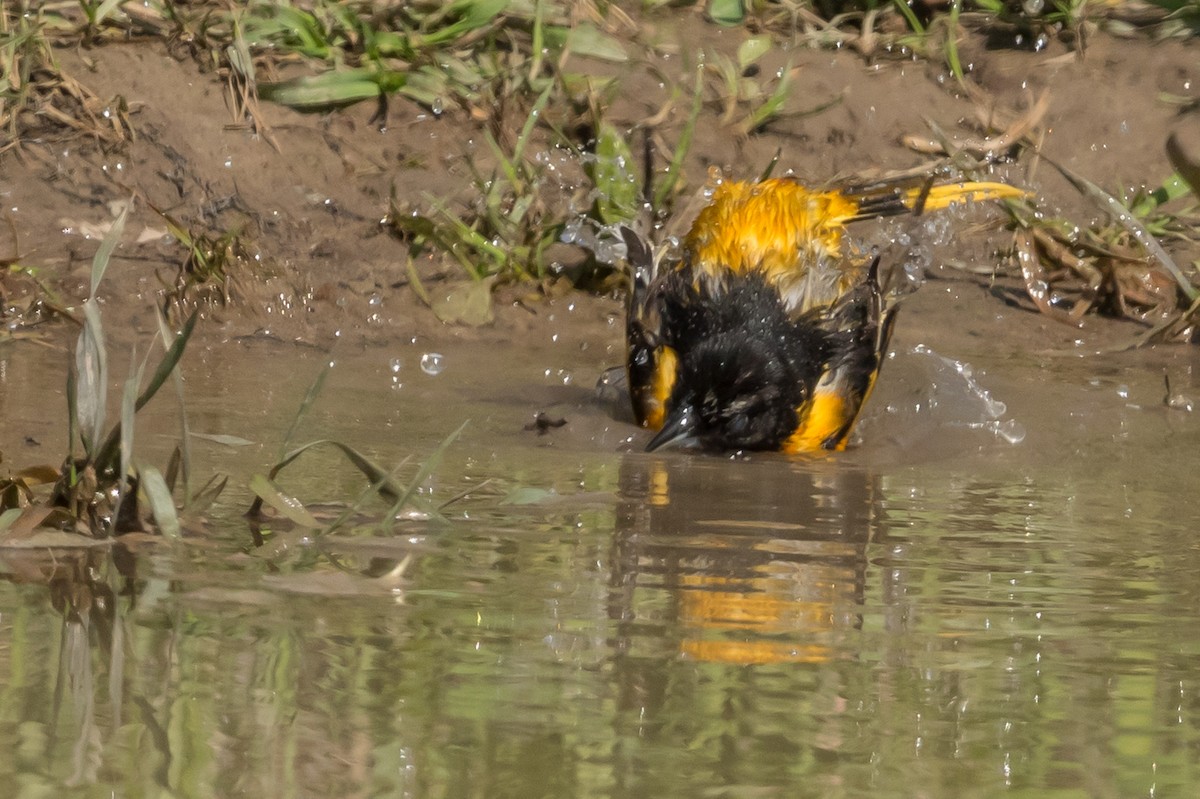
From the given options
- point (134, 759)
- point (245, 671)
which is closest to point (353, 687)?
point (245, 671)

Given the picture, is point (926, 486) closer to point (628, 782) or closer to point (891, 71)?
point (628, 782)

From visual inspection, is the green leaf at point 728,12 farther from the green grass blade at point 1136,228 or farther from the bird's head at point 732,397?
the bird's head at point 732,397

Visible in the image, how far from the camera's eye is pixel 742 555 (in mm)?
3146

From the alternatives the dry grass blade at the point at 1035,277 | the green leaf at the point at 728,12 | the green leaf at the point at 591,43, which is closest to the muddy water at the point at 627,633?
the dry grass blade at the point at 1035,277

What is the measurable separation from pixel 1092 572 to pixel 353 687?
1448 millimetres

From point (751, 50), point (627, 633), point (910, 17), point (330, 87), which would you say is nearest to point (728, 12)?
point (751, 50)

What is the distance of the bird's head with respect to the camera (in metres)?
4.47

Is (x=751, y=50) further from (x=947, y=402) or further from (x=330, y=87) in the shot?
(x=947, y=402)

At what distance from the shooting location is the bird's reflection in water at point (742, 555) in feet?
8.41

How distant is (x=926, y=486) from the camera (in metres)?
3.97

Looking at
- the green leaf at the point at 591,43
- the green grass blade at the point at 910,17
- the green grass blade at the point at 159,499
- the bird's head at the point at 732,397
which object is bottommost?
the green grass blade at the point at 159,499

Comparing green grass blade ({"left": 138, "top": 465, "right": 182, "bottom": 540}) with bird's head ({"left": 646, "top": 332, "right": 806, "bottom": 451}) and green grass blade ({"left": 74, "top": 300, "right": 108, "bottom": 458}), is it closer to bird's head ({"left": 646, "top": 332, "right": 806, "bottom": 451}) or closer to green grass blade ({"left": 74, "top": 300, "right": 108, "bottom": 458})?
green grass blade ({"left": 74, "top": 300, "right": 108, "bottom": 458})

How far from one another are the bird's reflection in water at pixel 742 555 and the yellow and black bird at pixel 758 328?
0.18 metres

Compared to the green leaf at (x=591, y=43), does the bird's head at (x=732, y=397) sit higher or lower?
lower
